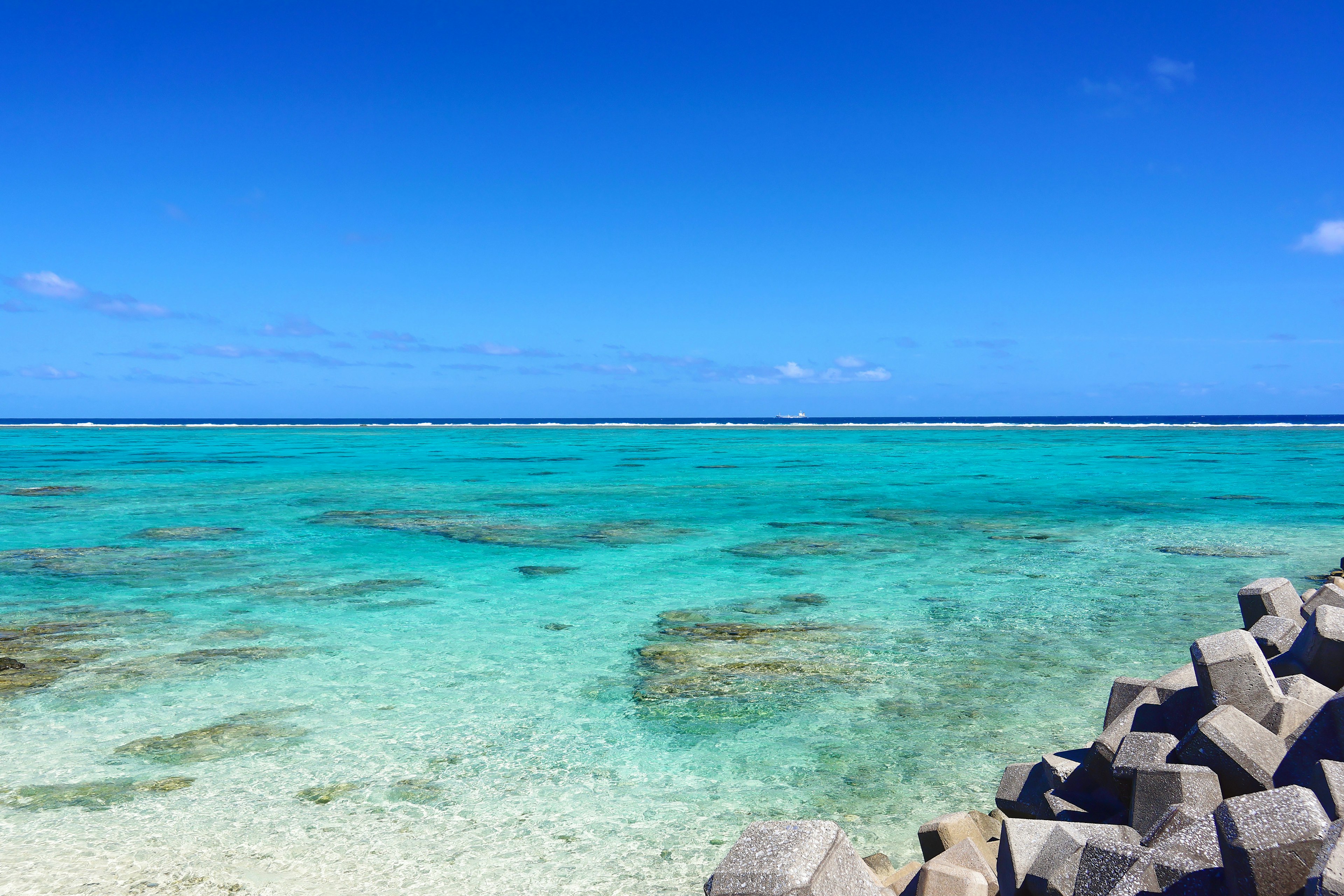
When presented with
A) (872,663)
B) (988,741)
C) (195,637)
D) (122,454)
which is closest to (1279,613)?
(988,741)

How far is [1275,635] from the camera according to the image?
4676 millimetres

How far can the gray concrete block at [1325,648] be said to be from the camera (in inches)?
153

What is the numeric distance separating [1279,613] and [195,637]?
299 inches

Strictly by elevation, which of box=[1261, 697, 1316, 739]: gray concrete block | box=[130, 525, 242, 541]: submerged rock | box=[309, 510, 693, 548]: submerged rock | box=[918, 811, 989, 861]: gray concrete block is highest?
box=[1261, 697, 1316, 739]: gray concrete block

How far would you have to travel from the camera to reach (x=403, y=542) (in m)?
13.1

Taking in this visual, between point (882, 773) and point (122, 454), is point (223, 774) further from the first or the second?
point (122, 454)

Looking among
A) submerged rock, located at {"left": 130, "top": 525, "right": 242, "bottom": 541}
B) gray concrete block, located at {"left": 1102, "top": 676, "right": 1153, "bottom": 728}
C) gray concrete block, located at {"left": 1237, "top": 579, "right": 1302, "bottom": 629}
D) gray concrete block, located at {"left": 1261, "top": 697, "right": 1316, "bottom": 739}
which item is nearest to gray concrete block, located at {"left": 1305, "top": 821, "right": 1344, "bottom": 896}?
gray concrete block, located at {"left": 1261, "top": 697, "right": 1316, "bottom": 739}

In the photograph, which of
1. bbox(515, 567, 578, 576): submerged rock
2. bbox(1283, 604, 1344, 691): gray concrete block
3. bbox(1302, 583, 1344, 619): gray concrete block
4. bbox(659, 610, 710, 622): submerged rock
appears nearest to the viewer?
bbox(1283, 604, 1344, 691): gray concrete block

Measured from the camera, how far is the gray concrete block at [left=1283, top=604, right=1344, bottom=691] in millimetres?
3875

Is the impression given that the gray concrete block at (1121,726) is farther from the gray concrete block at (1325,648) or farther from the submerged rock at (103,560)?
the submerged rock at (103,560)

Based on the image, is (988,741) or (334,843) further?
(988,741)

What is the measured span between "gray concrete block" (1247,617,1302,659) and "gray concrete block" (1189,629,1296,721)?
1067mm

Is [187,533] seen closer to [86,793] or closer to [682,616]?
Answer: [682,616]

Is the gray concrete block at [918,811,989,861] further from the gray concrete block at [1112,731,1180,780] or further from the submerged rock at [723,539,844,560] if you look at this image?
the submerged rock at [723,539,844,560]
